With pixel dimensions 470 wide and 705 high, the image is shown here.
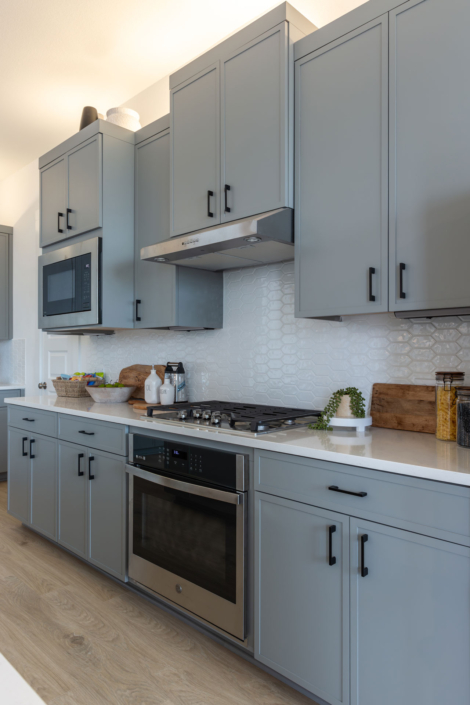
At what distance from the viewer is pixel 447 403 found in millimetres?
1713

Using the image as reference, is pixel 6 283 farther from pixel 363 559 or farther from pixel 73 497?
pixel 363 559

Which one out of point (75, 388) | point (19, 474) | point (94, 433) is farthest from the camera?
point (75, 388)

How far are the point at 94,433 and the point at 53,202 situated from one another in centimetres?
176

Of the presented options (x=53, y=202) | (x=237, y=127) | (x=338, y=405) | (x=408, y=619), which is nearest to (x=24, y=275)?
(x=53, y=202)

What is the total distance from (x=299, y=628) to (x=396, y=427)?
85cm

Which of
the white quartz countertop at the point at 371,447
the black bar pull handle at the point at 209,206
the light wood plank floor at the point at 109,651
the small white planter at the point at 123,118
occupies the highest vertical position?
the small white planter at the point at 123,118

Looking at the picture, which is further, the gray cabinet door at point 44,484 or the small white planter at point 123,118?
the small white planter at point 123,118

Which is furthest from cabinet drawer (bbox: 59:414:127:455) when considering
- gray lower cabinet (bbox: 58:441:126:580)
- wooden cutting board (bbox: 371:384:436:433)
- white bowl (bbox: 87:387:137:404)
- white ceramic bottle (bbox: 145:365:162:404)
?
wooden cutting board (bbox: 371:384:436:433)

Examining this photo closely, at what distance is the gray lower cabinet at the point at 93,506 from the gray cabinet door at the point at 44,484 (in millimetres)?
90

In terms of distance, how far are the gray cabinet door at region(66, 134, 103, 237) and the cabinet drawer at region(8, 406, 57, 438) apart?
46.4 inches

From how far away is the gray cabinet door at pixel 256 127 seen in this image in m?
2.03

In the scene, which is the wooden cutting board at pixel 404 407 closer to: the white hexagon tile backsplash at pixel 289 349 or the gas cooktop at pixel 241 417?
the white hexagon tile backsplash at pixel 289 349

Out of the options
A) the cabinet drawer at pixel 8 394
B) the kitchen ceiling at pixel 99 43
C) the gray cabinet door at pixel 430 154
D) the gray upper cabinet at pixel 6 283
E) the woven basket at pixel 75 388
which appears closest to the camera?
the gray cabinet door at pixel 430 154

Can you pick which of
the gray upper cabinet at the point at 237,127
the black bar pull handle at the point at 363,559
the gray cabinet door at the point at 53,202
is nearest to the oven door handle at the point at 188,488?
the black bar pull handle at the point at 363,559
